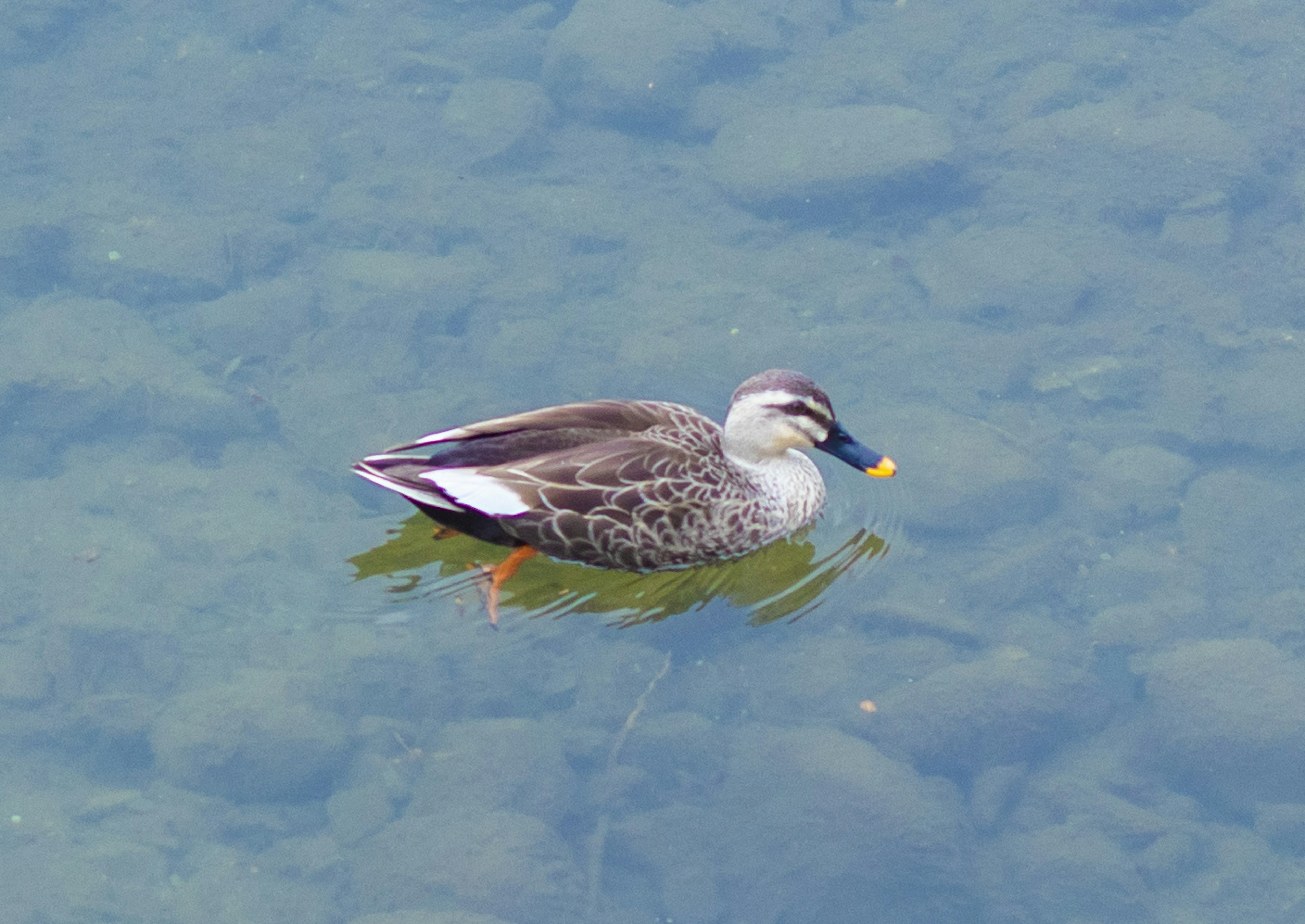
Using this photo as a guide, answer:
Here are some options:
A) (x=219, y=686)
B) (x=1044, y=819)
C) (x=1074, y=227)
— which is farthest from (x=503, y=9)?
(x=1044, y=819)

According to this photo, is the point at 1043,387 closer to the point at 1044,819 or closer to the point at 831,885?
the point at 1044,819

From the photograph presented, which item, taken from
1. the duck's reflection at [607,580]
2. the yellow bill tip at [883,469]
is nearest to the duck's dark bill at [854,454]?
the yellow bill tip at [883,469]

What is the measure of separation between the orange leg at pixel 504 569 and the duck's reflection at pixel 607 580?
3cm

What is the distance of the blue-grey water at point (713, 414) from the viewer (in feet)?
21.2

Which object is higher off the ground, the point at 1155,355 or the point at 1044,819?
the point at 1155,355

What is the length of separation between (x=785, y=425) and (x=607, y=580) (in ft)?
3.80

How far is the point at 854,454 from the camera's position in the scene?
7.69 m

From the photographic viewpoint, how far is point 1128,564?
25.3 feet

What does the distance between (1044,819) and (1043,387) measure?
2854mm

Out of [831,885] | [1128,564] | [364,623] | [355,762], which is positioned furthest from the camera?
[1128,564]

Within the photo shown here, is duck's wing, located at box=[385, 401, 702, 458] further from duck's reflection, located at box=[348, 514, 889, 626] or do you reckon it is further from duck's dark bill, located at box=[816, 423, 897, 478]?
duck's dark bill, located at box=[816, 423, 897, 478]

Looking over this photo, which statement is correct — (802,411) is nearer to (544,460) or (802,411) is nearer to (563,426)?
(563,426)

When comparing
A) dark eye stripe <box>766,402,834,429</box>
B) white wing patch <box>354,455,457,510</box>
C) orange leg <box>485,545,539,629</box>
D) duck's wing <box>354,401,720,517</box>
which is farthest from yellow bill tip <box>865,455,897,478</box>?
white wing patch <box>354,455,457,510</box>

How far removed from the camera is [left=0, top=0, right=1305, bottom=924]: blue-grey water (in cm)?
646
